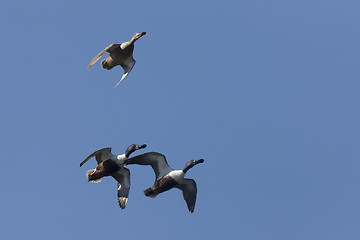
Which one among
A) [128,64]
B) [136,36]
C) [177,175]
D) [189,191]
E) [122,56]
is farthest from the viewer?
[128,64]

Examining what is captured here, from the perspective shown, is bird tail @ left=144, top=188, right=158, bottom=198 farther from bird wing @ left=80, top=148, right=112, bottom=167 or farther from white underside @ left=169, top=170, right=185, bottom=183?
bird wing @ left=80, top=148, right=112, bottom=167

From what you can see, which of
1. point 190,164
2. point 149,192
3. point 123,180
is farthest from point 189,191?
point 123,180

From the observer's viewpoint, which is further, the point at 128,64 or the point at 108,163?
the point at 128,64

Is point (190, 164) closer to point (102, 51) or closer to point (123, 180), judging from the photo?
point (123, 180)

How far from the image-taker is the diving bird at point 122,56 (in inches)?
1359

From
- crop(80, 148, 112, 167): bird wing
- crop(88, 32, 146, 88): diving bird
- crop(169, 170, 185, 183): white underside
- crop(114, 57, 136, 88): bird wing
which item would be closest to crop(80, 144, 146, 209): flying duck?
crop(80, 148, 112, 167): bird wing

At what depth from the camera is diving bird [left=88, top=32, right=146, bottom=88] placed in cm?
3453

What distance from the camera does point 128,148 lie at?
32.9 m

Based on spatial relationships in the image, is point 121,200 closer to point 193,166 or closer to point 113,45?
point 193,166

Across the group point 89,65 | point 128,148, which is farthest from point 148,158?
point 89,65

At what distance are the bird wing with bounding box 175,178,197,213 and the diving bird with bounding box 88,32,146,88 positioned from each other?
627 centimetres

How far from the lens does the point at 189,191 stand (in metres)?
33.5

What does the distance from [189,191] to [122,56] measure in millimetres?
7750

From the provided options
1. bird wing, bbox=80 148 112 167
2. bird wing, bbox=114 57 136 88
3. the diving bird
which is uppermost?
the diving bird
